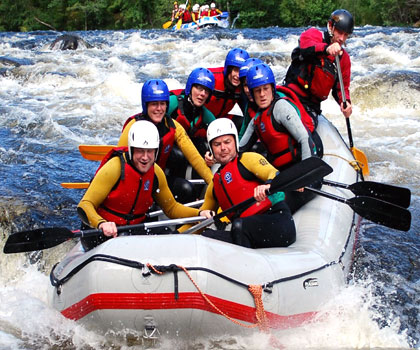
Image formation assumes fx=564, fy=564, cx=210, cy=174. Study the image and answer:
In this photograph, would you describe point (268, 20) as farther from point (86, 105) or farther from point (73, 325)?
point (73, 325)

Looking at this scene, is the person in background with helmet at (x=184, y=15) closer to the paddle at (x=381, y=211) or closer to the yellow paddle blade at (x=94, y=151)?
the yellow paddle blade at (x=94, y=151)

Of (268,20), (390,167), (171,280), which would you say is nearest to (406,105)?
(390,167)

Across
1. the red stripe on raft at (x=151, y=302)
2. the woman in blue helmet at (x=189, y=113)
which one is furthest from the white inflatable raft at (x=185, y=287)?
the woman in blue helmet at (x=189, y=113)

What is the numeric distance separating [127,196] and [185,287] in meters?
1.00

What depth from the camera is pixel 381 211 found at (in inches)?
152

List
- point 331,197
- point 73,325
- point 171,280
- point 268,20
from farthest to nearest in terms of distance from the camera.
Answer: point 268,20 → point 331,197 → point 73,325 → point 171,280

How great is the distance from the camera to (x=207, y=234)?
359cm

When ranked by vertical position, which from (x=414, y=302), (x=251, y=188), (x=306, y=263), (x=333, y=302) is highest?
(x=251, y=188)

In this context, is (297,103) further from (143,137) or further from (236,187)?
(143,137)

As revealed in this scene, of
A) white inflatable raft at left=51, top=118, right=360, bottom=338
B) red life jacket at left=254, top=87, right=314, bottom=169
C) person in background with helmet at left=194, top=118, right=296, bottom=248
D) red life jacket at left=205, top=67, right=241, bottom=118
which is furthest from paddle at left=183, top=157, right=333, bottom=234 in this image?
red life jacket at left=205, top=67, right=241, bottom=118

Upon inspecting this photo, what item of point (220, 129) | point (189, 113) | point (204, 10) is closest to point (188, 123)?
point (189, 113)

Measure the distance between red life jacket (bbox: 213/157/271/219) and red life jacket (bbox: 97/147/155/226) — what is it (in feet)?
1.55

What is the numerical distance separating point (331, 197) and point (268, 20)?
85.2 ft

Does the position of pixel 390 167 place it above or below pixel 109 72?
below
